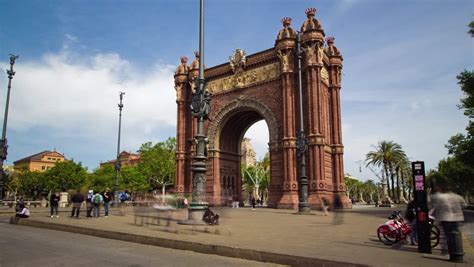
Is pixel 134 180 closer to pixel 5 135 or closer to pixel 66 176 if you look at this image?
pixel 66 176

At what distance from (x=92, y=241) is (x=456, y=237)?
32.4 feet

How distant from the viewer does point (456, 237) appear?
7.54m

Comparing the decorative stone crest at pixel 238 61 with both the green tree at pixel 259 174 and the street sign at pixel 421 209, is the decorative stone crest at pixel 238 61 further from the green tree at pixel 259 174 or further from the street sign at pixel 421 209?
the green tree at pixel 259 174

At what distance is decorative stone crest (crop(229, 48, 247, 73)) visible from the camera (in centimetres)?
3876

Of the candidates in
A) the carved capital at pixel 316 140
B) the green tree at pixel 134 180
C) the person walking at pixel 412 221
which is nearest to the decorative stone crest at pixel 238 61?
the carved capital at pixel 316 140

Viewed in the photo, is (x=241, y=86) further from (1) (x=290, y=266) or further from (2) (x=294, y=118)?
(1) (x=290, y=266)

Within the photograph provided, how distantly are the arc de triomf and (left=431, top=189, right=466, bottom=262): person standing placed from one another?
75.3 ft

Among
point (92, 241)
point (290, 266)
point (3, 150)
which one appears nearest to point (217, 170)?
point (3, 150)

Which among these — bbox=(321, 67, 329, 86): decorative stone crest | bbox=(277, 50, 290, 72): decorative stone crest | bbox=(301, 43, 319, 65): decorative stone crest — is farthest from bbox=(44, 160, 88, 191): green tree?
bbox=(301, 43, 319, 65): decorative stone crest

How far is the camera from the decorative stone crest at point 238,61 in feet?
127

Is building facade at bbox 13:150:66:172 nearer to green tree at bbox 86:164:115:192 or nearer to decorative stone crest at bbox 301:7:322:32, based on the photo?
green tree at bbox 86:164:115:192

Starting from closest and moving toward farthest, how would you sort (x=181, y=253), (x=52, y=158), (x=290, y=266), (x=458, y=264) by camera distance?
1. (x=458, y=264)
2. (x=290, y=266)
3. (x=181, y=253)
4. (x=52, y=158)

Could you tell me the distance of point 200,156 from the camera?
45.9ft

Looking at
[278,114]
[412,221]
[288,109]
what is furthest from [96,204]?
[278,114]
